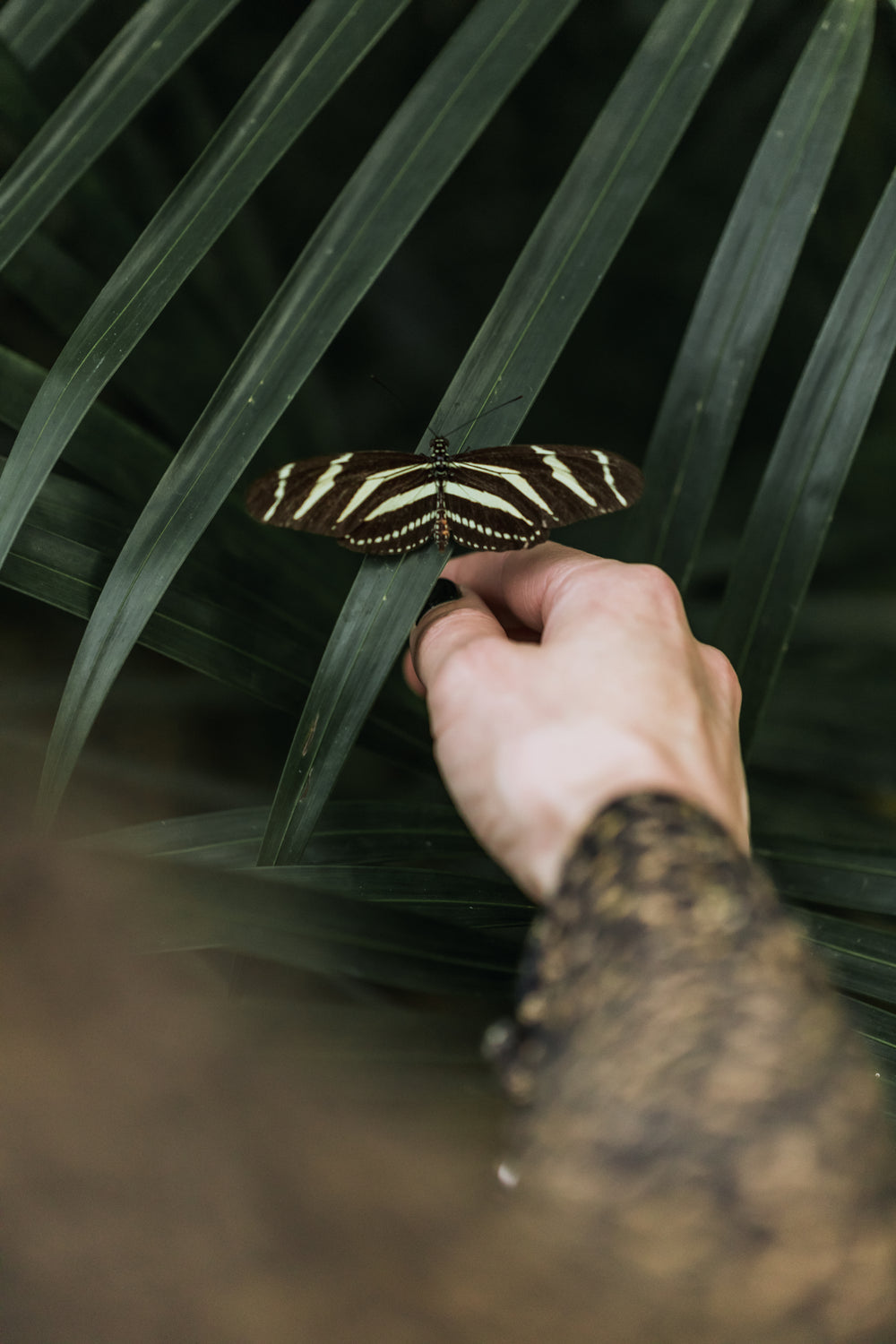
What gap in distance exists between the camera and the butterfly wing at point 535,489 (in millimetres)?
447

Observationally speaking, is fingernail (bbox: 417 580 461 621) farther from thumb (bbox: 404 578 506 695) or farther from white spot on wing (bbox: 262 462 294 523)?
white spot on wing (bbox: 262 462 294 523)

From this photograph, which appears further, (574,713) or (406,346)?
(406,346)

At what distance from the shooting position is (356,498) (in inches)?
17.6

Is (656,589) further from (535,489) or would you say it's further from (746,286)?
(746,286)

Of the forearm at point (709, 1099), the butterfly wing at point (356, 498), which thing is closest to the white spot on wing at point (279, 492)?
the butterfly wing at point (356, 498)

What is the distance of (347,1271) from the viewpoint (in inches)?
23.6

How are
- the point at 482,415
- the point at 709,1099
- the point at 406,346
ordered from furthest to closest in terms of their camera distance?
the point at 406,346 → the point at 482,415 → the point at 709,1099

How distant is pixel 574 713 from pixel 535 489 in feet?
0.49

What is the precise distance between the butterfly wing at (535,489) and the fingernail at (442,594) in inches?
2.4

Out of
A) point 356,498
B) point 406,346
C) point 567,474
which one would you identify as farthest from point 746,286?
point 406,346

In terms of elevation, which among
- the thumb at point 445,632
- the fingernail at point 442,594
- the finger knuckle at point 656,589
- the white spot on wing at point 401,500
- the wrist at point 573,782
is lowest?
A: the wrist at point 573,782

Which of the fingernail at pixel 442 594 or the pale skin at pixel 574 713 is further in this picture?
the fingernail at pixel 442 594

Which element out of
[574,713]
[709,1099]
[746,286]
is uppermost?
[746,286]

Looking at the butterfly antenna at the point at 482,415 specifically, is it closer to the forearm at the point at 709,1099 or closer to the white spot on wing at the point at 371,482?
the white spot on wing at the point at 371,482
